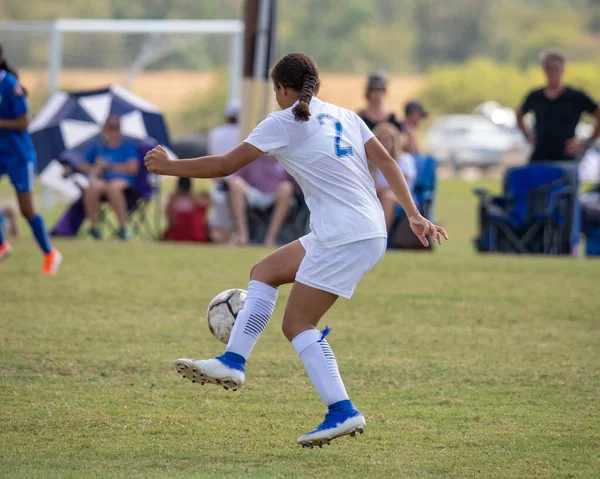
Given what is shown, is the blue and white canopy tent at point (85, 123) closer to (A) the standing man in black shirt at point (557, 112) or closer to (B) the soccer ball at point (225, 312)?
(A) the standing man in black shirt at point (557, 112)

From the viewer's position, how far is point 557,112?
1263cm

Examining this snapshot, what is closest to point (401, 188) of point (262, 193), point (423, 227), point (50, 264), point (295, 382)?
point (423, 227)

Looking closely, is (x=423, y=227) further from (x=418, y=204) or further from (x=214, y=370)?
(x=418, y=204)

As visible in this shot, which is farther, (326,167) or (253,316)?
(253,316)

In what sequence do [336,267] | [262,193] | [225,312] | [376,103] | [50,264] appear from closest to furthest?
[336,267]
[225,312]
[50,264]
[376,103]
[262,193]

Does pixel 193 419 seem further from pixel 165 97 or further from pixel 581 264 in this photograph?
pixel 165 97

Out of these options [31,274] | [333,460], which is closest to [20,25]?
[31,274]

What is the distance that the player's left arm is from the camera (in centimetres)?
457

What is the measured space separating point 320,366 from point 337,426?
10.8 inches

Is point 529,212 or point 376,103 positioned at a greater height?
point 376,103

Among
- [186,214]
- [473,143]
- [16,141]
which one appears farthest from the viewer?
[473,143]

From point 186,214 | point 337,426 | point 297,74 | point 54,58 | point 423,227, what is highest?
point 297,74

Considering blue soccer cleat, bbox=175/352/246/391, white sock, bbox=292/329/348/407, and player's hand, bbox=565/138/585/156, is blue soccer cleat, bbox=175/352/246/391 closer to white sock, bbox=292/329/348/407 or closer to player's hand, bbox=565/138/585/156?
white sock, bbox=292/329/348/407

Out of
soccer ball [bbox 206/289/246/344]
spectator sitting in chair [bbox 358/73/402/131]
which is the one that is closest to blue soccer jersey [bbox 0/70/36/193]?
spectator sitting in chair [bbox 358/73/402/131]
